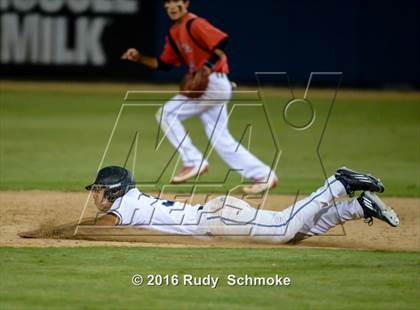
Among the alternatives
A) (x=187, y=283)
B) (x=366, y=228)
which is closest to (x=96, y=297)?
(x=187, y=283)

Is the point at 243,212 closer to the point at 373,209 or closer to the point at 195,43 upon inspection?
the point at 373,209

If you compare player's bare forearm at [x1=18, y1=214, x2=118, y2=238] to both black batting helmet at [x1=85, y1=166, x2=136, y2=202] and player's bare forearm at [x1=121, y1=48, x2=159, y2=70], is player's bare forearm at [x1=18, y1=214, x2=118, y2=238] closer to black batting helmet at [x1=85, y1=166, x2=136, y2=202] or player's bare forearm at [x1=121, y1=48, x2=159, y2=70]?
black batting helmet at [x1=85, y1=166, x2=136, y2=202]

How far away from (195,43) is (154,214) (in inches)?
165

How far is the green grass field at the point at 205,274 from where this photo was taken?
279 inches

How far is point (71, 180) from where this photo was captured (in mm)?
13375

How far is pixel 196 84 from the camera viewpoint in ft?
41.8

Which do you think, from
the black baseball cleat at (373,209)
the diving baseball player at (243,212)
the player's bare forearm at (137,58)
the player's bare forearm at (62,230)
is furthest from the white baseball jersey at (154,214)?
the player's bare forearm at (137,58)

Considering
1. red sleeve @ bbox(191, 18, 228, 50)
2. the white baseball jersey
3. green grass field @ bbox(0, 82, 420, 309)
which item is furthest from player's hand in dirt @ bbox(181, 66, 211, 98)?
the white baseball jersey

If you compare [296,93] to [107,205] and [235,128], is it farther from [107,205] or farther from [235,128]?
[107,205]

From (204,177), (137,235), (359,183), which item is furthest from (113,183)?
(204,177)

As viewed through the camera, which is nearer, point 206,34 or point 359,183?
point 359,183

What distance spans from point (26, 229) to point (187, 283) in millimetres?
2731

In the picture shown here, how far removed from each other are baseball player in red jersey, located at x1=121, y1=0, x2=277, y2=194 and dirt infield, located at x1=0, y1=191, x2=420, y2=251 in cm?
59

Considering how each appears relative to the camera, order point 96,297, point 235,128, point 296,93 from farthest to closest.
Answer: point 296,93 < point 235,128 < point 96,297
